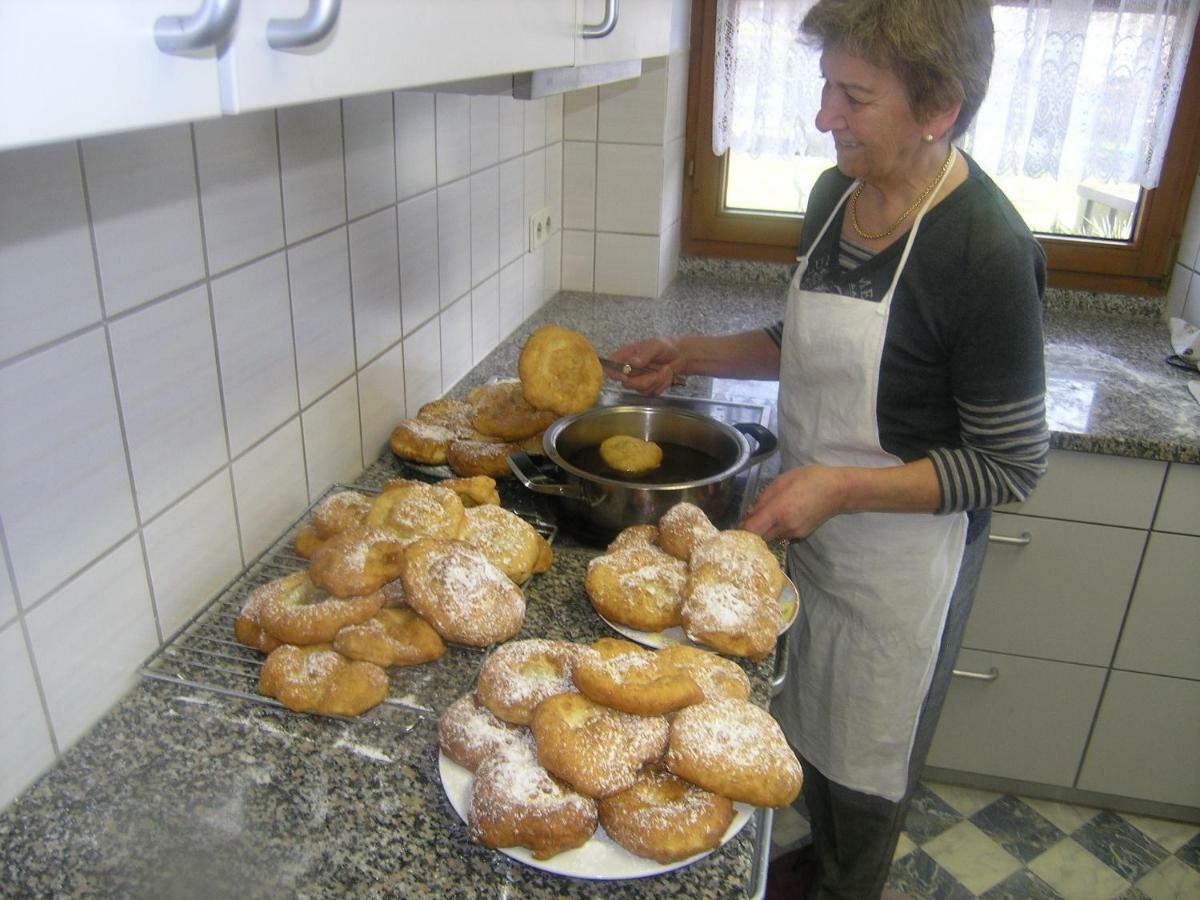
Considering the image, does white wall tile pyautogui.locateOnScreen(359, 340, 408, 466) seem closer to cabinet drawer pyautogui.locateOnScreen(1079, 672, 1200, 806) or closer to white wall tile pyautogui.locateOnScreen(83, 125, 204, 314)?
white wall tile pyautogui.locateOnScreen(83, 125, 204, 314)

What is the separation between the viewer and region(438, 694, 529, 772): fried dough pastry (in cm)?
85

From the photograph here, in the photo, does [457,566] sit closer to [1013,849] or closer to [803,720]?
[803,720]

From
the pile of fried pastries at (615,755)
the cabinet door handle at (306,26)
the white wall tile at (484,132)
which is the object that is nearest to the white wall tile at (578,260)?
the white wall tile at (484,132)

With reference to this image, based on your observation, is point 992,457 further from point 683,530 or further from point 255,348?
point 255,348

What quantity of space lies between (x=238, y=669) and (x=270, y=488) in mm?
289

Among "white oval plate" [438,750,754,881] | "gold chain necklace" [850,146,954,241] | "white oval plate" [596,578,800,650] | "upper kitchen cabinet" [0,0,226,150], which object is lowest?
"white oval plate" [438,750,754,881]

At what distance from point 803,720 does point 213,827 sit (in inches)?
38.8

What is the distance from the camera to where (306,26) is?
51cm

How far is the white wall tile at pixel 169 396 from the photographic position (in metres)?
0.95

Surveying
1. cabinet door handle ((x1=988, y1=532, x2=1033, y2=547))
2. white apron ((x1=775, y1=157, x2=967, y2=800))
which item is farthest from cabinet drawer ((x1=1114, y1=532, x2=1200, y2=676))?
white apron ((x1=775, y1=157, x2=967, y2=800))

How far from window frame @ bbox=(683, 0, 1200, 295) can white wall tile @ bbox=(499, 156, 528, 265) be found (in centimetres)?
64

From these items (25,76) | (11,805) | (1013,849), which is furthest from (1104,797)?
(25,76)

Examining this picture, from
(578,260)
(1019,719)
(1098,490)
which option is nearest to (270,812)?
(1098,490)

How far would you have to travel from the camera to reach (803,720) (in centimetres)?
155
